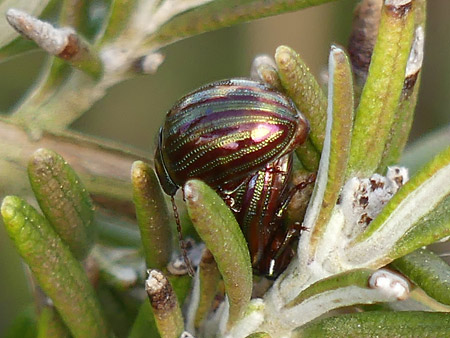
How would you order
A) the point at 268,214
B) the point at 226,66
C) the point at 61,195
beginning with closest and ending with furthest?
the point at 61,195 < the point at 268,214 < the point at 226,66

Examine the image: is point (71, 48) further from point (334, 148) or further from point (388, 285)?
point (388, 285)

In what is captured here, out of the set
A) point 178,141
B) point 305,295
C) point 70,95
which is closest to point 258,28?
point 70,95

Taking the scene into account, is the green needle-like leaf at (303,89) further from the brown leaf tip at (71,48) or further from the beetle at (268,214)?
the brown leaf tip at (71,48)

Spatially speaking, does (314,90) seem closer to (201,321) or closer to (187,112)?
(187,112)

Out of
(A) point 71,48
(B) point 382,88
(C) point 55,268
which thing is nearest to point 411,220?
(B) point 382,88

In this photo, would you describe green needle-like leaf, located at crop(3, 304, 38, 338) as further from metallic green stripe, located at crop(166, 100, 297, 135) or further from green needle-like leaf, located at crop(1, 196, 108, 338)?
metallic green stripe, located at crop(166, 100, 297, 135)

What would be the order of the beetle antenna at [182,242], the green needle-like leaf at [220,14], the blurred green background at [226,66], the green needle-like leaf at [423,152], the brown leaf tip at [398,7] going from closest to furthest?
the brown leaf tip at [398,7] < the beetle antenna at [182,242] < the green needle-like leaf at [220,14] < the green needle-like leaf at [423,152] < the blurred green background at [226,66]

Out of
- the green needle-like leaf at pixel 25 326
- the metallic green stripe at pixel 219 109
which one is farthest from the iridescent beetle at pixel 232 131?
the green needle-like leaf at pixel 25 326
